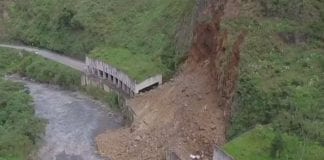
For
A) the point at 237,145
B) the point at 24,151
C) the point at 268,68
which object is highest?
the point at 268,68

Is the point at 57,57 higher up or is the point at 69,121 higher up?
the point at 57,57

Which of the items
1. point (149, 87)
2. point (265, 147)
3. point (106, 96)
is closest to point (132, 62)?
point (149, 87)

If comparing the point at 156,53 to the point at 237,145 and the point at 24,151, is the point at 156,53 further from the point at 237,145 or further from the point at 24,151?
the point at 237,145

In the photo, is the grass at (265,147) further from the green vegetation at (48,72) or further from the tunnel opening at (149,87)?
the green vegetation at (48,72)

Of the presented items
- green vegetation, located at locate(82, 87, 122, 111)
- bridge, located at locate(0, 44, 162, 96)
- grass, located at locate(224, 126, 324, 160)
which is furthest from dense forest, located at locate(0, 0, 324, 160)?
green vegetation, located at locate(82, 87, 122, 111)

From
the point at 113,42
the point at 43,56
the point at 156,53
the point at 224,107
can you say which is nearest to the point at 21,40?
the point at 43,56

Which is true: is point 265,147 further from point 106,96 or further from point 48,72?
point 48,72

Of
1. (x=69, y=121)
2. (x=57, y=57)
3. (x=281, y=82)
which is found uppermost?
(x=281, y=82)

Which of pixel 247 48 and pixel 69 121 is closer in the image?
pixel 247 48
